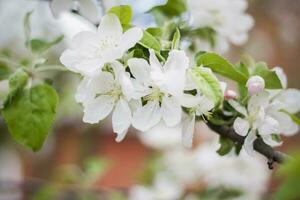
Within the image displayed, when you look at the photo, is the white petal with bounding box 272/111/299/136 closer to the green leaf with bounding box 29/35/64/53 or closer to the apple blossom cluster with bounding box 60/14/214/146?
the apple blossom cluster with bounding box 60/14/214/146

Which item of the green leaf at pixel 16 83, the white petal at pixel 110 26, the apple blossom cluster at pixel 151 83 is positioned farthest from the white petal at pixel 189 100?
the green leaf at pixel 16 83

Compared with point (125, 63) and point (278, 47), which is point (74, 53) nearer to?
point (125, 63)

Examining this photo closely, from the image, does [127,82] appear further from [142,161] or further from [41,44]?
[142,161]

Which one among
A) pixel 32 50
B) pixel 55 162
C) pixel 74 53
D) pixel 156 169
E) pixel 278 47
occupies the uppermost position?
pixel 74 53

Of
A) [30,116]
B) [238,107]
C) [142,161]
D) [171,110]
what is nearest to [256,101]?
[238,107]

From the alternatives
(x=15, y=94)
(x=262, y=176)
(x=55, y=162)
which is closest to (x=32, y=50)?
(x=15, y=94)

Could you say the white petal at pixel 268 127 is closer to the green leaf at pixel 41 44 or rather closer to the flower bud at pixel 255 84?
the flower bud at pixel 255 84

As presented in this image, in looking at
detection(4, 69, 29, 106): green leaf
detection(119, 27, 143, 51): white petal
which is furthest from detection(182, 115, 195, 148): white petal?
detection(4, 69, 29, 106): green leaf
